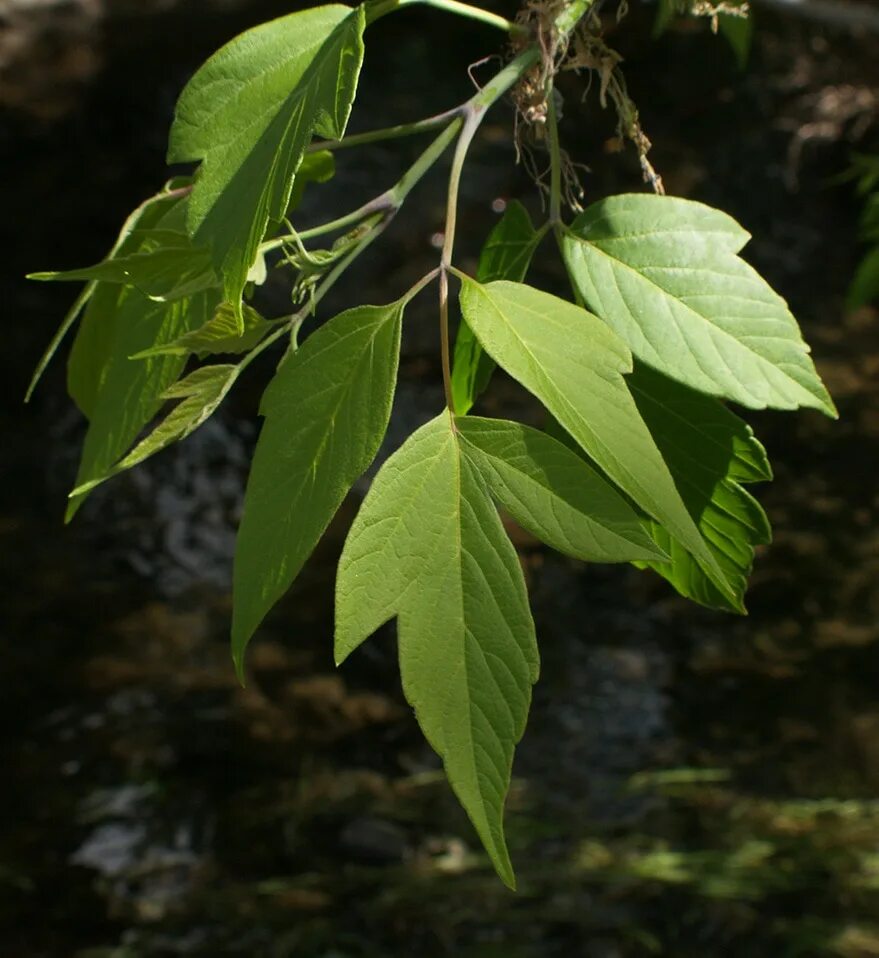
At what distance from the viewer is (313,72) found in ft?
1.44

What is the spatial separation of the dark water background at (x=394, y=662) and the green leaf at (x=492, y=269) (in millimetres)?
1871

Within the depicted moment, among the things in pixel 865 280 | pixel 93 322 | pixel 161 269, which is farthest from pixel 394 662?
pixel 161 269

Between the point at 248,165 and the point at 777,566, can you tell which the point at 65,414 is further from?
the point at 248,165

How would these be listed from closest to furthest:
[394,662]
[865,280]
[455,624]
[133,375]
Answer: [455,624] → [133,375] → [865,280] → [394,662]

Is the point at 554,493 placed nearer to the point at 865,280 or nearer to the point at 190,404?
the point at 190,404

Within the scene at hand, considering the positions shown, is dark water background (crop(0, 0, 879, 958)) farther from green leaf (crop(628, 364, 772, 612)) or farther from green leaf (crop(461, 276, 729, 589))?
green leaf (crop(461, 276, 729, 589))

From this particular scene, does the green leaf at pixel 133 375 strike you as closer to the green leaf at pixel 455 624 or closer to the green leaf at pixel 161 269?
the green leaf at pixel 161 269

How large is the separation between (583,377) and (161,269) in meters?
0.16

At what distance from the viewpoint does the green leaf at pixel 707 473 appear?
0.51 m

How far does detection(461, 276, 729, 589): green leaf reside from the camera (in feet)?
1.24

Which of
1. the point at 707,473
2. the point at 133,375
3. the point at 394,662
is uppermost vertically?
the point at 133,375

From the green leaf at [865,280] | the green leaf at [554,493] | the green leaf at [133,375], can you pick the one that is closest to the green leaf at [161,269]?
the green leaf at [133,375]

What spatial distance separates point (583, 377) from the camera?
39 centimetres

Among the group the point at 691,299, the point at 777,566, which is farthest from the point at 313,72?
the point at 777,566
